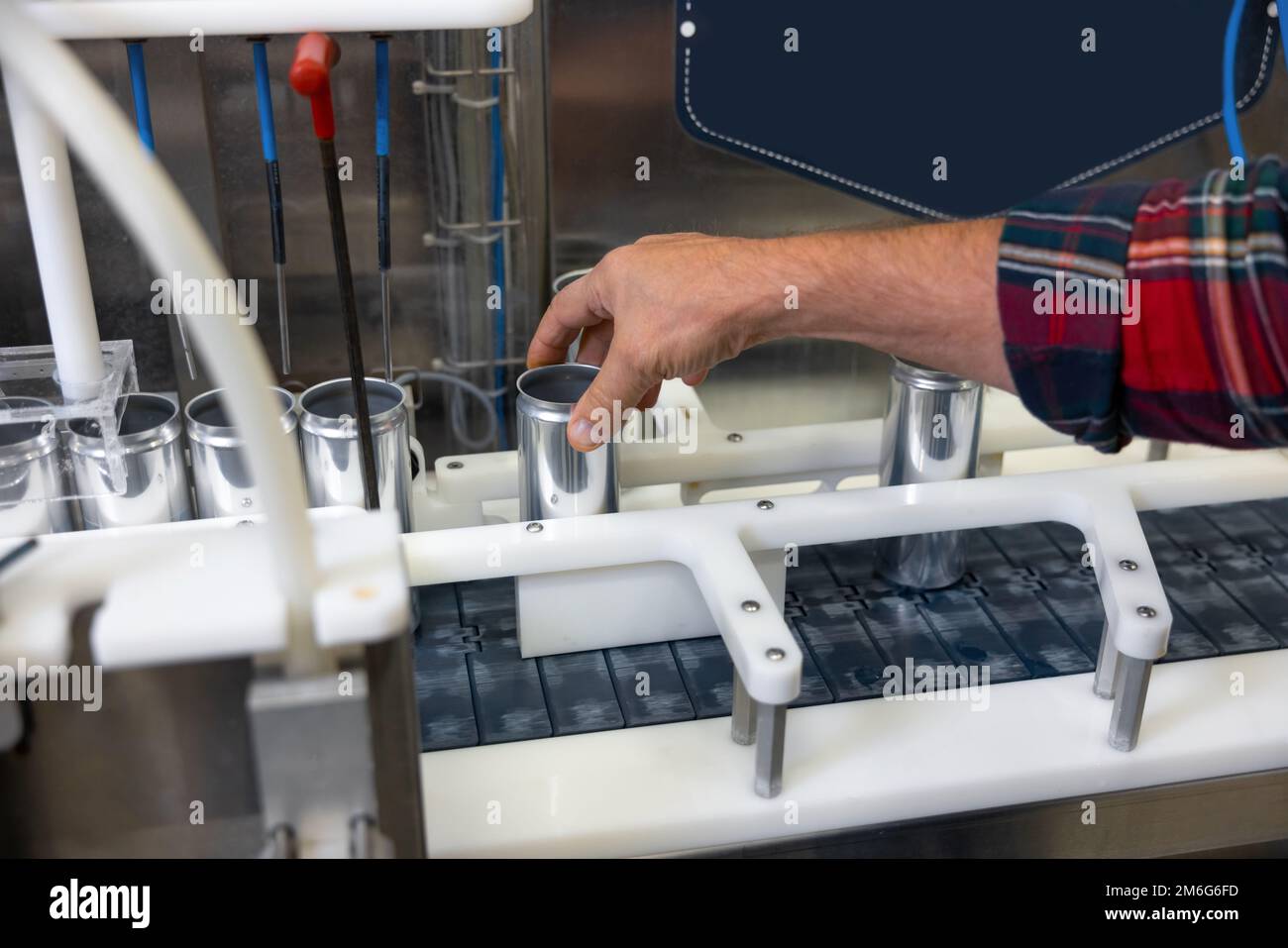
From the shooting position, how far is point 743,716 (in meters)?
0.79

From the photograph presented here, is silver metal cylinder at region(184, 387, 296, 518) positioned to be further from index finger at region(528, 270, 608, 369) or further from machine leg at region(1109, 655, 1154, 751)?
machine leg at region(1109, 655, 1154, 751)

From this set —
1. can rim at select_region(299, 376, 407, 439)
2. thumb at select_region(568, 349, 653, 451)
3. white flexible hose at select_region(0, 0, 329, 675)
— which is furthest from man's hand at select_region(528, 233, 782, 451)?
white flexible hose at select_region(0, 0, 329, 675)

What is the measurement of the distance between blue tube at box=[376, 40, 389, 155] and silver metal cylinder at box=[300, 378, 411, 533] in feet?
0.60

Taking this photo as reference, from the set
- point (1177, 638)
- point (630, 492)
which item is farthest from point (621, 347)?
point (1177, 638)

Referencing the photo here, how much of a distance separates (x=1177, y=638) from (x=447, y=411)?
0.69 meters

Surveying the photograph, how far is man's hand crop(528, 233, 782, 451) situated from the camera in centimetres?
79

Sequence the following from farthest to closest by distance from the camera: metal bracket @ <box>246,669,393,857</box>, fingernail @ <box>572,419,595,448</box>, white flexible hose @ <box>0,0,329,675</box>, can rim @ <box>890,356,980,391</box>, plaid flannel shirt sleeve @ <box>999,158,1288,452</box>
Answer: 1. can rim @ <box>890,356,980,391</box>
2. fingernail @ <box>572,419,595,448</box>
3. plaid flannel shirt sleeve @ <box>999,158,1288,452</box>
4. metal bracket @ <box>246,669,393,857</box>
5. white flexible hose @ <box>0,0,329,675</box>

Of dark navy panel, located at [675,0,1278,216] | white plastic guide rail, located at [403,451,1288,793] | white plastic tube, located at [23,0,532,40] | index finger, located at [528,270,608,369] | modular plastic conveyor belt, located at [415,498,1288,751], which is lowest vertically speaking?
modular plastic conveyor belt, located at [415,498,1288,751]

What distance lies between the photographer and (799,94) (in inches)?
44.2

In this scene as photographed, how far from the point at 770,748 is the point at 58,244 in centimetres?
53

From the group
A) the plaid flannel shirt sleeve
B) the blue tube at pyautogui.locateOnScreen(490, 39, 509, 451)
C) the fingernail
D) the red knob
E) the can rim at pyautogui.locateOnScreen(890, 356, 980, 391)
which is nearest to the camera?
the plaid flannel shirt sleeve

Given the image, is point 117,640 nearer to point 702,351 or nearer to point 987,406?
point 702,351

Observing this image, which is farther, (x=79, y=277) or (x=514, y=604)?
(x=514, y=604)
